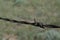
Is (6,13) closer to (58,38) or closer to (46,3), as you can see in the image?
(46,3)

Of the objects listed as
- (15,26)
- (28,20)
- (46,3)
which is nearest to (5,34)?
(15,26)

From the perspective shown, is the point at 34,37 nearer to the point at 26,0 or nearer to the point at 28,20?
the point at 28,20

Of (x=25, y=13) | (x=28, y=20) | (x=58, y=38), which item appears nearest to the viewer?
(x=58, y=38)

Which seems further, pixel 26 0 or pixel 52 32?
pixel 26 0

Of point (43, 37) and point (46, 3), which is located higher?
point (46, 3)

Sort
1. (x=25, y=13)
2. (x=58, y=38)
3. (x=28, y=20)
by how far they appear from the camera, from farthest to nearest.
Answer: (x=25, y=13) < (x=28, y=20) < (x=58, y=38)

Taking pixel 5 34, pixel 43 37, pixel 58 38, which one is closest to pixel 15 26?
pixel 5 34
